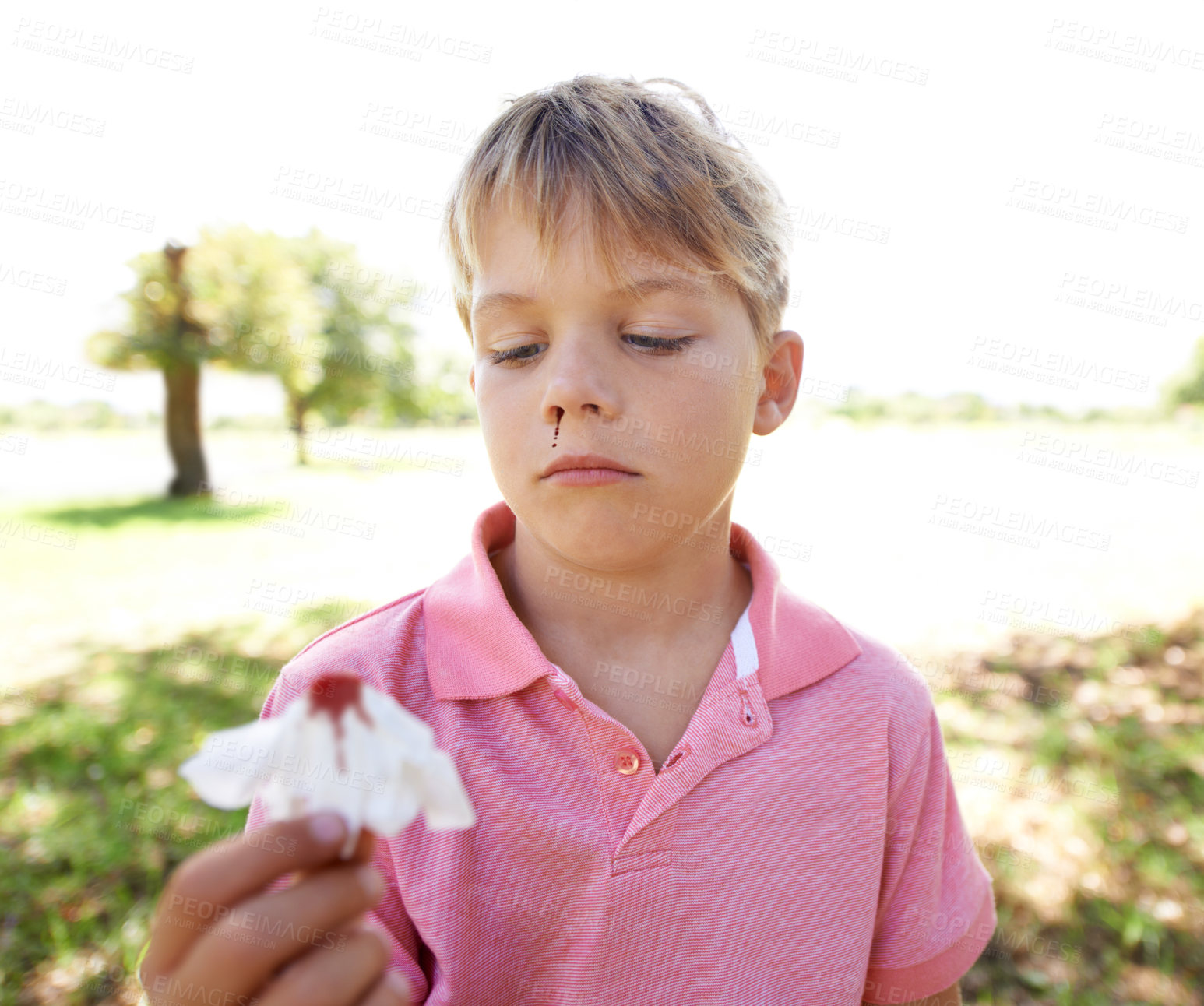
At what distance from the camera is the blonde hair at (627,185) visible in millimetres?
1535

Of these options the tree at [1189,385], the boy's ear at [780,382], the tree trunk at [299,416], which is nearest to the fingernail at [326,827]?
the boy's ear at [780,382]

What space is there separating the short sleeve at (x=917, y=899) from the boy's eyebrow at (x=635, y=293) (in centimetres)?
104

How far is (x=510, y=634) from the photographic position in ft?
4.94

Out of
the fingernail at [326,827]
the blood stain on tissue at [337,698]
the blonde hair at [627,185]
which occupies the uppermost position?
the blonde hair at [627,185]

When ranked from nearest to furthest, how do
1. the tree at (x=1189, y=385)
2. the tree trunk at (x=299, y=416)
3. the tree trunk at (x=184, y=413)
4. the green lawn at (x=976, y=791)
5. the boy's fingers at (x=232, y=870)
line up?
the boy's fingers at (x=232, y=870) < the green lawn at (x=976, y=791) < the tree trunk at (x=184, y=413) < the tree at (x=1189, y=385) < the tree trunk at (x=299, y=416)

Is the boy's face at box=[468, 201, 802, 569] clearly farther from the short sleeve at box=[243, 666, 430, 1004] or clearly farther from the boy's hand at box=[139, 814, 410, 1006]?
the boy's hand at box=[139, 814, 410, 1006]

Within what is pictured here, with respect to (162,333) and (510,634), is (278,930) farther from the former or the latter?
(162,333)

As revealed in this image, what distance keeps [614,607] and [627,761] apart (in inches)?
14.5

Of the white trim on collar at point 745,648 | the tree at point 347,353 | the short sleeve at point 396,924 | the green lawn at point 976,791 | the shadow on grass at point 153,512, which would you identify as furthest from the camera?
the tree at point 347,353

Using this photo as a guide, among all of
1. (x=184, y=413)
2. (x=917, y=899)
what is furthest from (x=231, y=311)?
(x=917, y=899)

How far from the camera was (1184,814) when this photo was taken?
12.4 feet

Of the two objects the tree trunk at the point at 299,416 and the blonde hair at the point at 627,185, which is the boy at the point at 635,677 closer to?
the blonde hair at the point at 627,185

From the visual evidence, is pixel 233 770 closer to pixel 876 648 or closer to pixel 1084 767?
pixel 876 648

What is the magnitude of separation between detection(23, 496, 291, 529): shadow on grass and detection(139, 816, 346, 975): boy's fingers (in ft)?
40.0
